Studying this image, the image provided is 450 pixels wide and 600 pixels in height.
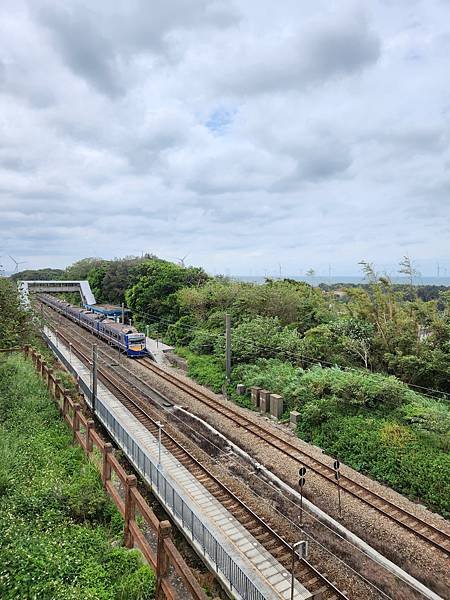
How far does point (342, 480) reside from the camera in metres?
12.2

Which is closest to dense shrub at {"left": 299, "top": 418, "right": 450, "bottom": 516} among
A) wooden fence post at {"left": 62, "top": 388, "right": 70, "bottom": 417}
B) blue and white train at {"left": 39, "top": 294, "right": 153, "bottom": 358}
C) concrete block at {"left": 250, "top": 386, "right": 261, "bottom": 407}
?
concrete block at {"left": 250, "top": 386, "right": 261, "bottom": 407}

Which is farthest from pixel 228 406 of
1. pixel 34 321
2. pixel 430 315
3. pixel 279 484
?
pixel 34 321

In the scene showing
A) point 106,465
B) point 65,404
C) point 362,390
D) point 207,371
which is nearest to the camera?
point 106,465

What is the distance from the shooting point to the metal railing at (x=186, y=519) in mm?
7309

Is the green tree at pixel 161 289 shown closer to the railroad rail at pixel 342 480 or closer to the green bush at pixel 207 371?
the green bush at pixel 207 371

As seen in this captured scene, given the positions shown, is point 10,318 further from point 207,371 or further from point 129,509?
point 129,509

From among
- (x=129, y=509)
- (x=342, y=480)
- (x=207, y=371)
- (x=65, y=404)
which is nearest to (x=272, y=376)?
(x=207, y=371)

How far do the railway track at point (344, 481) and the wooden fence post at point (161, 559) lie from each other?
6663mm

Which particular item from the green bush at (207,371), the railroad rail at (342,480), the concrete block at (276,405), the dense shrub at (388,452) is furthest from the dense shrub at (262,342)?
the dense shrub at (388,452)

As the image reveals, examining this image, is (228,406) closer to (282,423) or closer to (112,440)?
(282,423)

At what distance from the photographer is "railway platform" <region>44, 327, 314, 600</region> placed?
7570 mm

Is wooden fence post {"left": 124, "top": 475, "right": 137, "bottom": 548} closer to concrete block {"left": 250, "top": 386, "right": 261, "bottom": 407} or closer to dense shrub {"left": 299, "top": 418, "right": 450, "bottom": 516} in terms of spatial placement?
dense shrub {"left": 299, "top": 418, "right": 450, "bottom": 516}

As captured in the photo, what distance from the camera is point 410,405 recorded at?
15.3m

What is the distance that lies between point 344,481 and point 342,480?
0.27 ft
